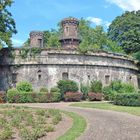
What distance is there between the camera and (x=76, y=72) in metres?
40.6

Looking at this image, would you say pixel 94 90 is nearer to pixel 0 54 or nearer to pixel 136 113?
pixel 0 54

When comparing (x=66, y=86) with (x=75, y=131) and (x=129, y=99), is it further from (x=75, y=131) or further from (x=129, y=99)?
(x=75, y=131)

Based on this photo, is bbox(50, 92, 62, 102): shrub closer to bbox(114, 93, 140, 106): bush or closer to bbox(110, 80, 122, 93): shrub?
bbox(110, 80, 122, 93): shrub

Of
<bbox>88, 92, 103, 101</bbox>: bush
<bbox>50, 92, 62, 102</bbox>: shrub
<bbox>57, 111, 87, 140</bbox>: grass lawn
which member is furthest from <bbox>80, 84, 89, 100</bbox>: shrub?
<bbox>57, 111, 87, 140</bbox>: grass lawn

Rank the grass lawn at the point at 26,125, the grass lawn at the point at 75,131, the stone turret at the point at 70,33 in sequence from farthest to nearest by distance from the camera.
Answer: the stone turret at the point at 70,33 → the grass lawn at the point at 26,125 → the grass lawn at the point at 75,131

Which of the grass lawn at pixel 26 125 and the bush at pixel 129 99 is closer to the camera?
the grass lawn at pixel 26 125

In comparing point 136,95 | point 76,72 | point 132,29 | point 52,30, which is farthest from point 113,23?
point 136,95

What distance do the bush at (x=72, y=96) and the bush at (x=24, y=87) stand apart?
4201mm

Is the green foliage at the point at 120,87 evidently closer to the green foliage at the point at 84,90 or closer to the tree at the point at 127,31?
the green foliage at the point at 84,90

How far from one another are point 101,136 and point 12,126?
5.24 m

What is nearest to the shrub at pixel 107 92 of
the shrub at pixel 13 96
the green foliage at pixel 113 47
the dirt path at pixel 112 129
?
the shrub at pixel 13 96

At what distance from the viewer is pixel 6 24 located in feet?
133

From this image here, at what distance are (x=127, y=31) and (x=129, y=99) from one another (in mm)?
38966

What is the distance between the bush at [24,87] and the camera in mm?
37562
